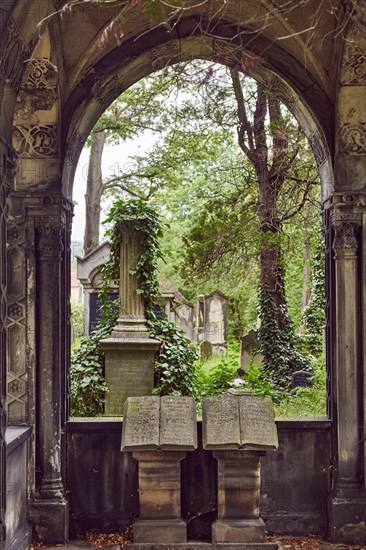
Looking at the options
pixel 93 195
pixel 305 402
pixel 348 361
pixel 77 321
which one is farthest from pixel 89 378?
pixel 77 321

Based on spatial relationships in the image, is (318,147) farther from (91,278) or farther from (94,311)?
(91,278)

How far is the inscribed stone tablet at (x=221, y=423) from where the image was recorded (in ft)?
18.3

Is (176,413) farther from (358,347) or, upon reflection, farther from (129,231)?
(129,231)

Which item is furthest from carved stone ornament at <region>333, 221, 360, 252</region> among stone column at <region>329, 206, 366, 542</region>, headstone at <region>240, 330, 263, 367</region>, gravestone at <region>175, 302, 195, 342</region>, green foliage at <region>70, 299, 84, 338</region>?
green foliage at <region>70, 299, 84, 338</region>

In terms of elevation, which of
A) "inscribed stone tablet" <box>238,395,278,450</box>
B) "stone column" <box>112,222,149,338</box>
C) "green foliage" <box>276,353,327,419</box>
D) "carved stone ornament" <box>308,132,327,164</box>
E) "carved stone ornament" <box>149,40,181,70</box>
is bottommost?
"green foliage" <box>276,353,327,419</box>

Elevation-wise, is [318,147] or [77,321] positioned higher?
[318,147]

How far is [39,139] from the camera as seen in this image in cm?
602

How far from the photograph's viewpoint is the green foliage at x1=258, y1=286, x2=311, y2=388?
38.4 feet

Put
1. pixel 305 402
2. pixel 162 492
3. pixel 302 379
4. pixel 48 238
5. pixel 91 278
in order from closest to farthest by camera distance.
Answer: pixel 162 492, pixel 48 238, pixel 305 402, pixel 302 379, pixel 91 278

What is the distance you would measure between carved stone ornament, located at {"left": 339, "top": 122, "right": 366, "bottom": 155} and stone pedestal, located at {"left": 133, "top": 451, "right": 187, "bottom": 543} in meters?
2.97

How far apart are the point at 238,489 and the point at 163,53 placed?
3.84m

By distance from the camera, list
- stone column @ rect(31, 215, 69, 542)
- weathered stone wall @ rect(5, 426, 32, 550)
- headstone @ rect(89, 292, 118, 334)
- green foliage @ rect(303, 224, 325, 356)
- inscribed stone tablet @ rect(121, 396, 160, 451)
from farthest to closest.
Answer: green foliage @ rect(303, 224, 325, 356)
headstone @ rect(89, 292, 118, 334)
stone column @ rect(31, 215, 69, 542)
inscribed stone tablet @ rect(121, 396, 160, 451)
weathered stone wall @ rect(5, 426, 32, 550)

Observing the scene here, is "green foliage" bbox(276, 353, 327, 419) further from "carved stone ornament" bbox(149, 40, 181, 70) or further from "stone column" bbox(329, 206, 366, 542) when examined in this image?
"carved stone ornament" bbox(149, 40, 181, 70)

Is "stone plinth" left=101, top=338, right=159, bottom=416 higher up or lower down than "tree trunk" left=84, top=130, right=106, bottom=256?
lower down
